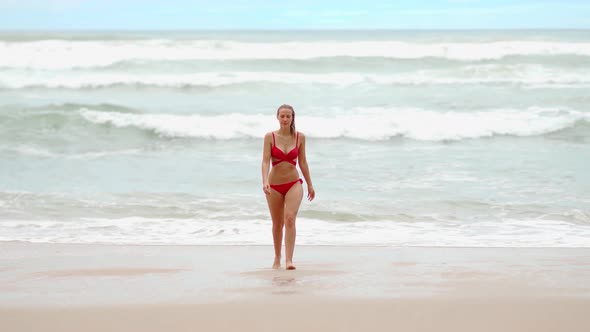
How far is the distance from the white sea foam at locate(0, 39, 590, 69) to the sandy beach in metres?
25.0

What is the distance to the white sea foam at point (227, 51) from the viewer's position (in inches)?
1246

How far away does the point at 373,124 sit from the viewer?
18.6m

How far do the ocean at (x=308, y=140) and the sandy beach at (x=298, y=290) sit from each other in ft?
3.34

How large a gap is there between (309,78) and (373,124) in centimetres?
921

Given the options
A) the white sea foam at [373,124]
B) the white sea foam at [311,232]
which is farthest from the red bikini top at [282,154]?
the white sea foam at [373,124]

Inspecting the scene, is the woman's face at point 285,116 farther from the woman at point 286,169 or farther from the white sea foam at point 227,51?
the white sea foam at point 227,51

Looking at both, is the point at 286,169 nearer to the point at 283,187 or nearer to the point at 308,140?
the point at 283,187

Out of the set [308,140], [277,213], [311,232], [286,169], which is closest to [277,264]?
[277,213]

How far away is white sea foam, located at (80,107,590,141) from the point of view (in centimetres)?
1784

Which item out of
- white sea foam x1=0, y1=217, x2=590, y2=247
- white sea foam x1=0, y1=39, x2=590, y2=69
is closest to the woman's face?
white sea foam x1=0, y1=217, x2=590, y2=247

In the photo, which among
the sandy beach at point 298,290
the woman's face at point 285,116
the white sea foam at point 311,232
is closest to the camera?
the sandy beach at point 298,290

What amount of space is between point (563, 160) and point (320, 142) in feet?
17.1

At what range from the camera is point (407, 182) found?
1198cm

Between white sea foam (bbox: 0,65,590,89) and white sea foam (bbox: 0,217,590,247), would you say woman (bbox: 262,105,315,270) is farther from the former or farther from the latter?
white sea foam (bbox: 0,65,590,89)
